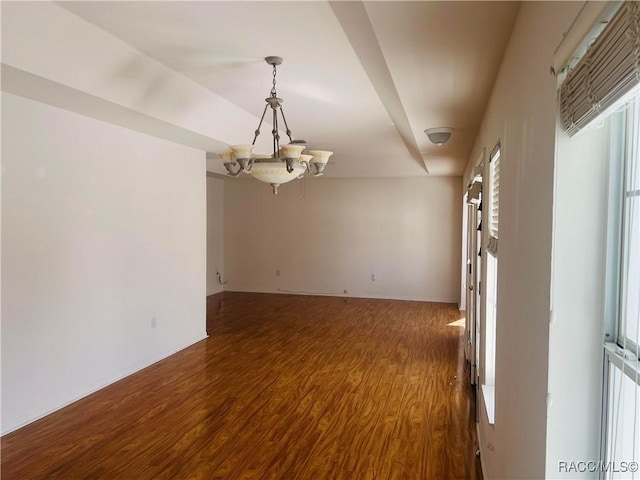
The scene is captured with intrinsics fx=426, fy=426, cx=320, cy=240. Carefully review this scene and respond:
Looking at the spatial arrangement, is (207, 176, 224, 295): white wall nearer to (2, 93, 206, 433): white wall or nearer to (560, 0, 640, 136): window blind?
→ (2, 93, 206, 433): white wall

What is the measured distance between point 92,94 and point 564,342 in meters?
3.17

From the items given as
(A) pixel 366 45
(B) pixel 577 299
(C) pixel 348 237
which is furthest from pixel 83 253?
(C) pixel 348 237

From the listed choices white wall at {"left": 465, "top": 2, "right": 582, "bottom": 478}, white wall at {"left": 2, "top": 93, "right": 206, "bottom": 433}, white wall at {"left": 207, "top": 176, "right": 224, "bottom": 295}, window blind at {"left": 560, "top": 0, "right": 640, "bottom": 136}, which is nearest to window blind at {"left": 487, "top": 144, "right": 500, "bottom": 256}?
white wall at {"left": 465, "top": 2, "right": 582, "bottom": 478}

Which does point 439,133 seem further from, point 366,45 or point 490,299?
point 490,299

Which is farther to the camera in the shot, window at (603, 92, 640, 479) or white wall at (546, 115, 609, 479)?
white wall at (546, 115, 609, 479)

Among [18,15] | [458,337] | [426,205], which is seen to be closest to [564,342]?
[18,15]

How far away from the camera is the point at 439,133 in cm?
387

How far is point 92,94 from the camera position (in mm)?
2963

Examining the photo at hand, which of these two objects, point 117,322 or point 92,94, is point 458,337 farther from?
point 92,94

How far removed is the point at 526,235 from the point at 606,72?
71cm

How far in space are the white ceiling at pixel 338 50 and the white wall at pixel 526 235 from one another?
24 centimetres

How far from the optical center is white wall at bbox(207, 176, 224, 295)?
903 cm

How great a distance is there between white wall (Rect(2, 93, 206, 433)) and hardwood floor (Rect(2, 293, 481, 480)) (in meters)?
0.26

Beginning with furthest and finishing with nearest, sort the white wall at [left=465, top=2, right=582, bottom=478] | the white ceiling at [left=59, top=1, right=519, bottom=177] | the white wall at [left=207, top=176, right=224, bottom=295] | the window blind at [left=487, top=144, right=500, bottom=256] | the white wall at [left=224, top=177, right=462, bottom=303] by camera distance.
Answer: the white wall at [left=207, top=176, right=224, bottom=295] < the white wall at [left=224, top=177, right=462, bottom=303] < the window blind at [left=487, top=144, right=500, bottom=256] < the white ceiling at [left=59, top=1, right=519, bottom=177] < the white wall at [left=465, top=2, right=582, bottom=478]
